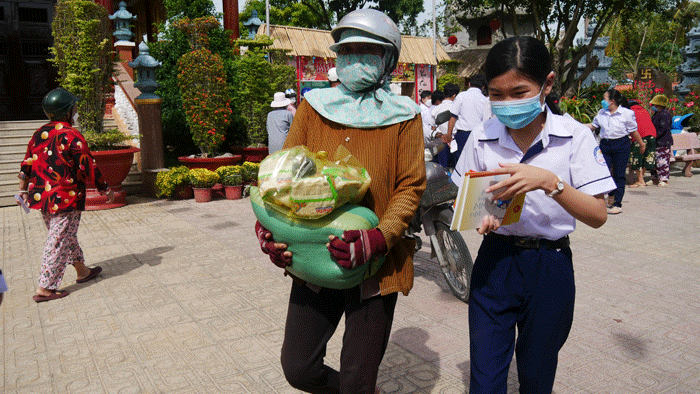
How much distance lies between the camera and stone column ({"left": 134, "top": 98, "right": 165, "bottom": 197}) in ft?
34.4

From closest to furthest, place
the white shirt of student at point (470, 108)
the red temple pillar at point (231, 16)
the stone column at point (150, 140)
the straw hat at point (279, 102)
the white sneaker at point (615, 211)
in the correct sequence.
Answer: the white shirt of student at point (470, 108), the white sneaker at point (615, 211), the straw hat at point (279, 102), the stone column at point (150, 140), the red temple pillar at point (231, 16)

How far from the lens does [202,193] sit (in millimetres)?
9781

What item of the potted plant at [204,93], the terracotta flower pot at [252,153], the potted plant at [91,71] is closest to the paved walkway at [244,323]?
the potted plant at [91,71]

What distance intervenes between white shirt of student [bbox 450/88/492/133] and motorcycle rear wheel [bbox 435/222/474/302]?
Answer: 2.93 metres

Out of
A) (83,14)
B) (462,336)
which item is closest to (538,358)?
(462,336)

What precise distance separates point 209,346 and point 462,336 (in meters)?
1.83

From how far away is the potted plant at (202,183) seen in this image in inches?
384

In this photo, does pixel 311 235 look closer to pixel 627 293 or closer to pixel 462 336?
pixel 462 336

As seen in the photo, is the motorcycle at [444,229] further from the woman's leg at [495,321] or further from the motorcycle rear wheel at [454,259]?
the woman's leg at [495,321]

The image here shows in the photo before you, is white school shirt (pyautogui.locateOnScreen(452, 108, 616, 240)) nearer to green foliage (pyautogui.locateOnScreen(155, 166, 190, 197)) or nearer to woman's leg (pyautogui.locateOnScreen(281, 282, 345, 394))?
woman's leg (pyautogui.locateOnScreen(281, 282, 345, 394))

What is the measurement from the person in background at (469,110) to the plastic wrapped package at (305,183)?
5450mm

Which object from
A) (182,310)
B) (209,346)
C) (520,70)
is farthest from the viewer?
(182,310)

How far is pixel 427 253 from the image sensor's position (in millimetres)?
6363

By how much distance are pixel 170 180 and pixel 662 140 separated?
9891 millimetres
